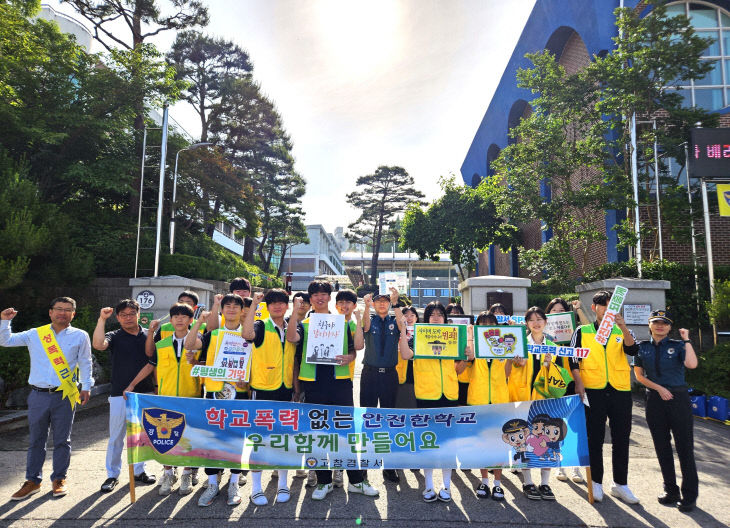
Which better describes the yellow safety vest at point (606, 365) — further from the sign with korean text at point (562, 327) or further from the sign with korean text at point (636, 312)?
the sign with korean text at point (636, 312)

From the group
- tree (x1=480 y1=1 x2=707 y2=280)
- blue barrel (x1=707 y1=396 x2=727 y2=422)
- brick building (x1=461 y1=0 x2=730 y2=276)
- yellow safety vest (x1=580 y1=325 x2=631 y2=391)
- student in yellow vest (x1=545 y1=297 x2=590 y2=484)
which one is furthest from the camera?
brick building (x1=461 y1=0 x2=730 y2=276)

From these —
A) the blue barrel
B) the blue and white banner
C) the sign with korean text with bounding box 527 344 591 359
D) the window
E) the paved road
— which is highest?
the window

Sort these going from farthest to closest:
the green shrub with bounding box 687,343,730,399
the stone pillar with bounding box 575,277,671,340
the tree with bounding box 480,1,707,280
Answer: the tree with bounding box 480,1,707,280 < the stone pillar with bounding box 575,277,671,340 < the green shrub with bounding box 687,343,730,399

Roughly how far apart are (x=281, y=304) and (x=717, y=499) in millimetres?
5145

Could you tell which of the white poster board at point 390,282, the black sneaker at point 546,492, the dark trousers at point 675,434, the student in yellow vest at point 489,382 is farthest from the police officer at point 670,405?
the white poster board at point 390,282

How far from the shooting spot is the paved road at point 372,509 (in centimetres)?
394

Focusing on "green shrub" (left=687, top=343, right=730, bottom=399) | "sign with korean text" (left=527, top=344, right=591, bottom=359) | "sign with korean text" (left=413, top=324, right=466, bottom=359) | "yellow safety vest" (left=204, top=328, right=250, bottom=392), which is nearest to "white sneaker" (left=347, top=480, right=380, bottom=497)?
"sign with korean text" (left=413, top=324, right=466, bottom=359)

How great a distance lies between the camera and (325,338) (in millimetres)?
4570

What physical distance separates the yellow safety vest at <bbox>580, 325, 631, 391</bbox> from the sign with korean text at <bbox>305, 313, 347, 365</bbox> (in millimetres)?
2693

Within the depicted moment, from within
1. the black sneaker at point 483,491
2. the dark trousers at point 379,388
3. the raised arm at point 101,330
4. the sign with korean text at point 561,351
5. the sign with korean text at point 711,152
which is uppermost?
the sign with korean text at point 711,152

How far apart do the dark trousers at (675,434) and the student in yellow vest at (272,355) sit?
395 cm

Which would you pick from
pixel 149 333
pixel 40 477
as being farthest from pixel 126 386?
pixel 40 477

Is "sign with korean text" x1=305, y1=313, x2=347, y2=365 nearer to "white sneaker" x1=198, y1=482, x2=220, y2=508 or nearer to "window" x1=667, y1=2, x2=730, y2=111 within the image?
"white sneaker" x1=198, y1=482, x2=220, y2=508

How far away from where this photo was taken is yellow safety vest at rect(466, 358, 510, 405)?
15.8 ft
